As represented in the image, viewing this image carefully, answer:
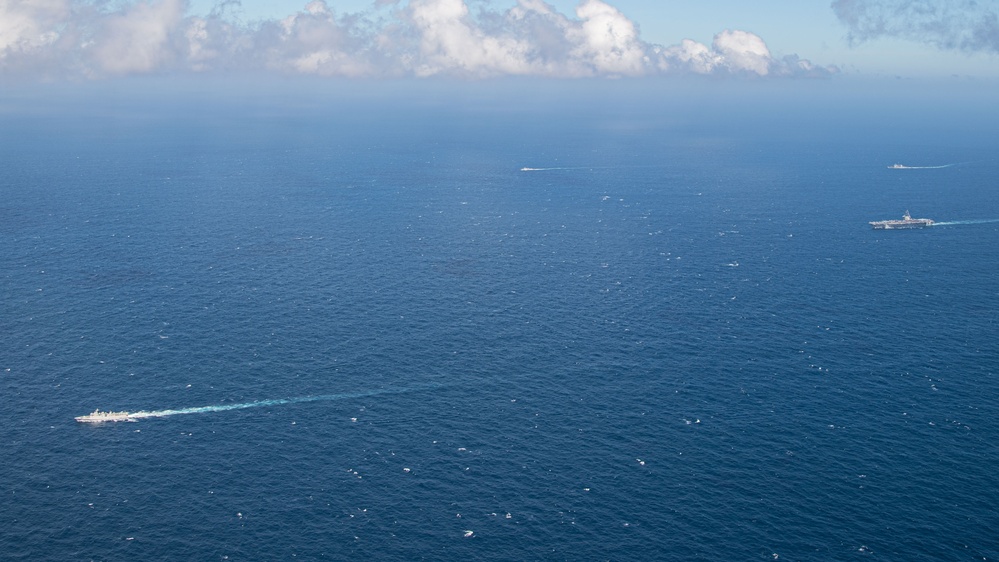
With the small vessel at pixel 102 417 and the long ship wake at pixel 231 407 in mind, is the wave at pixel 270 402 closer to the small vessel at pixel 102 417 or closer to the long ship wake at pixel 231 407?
the long ship wake at pixel 231 407

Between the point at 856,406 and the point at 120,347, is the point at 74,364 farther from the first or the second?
the point at 856,406

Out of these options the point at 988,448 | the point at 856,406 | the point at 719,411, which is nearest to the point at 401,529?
the point at 719,411

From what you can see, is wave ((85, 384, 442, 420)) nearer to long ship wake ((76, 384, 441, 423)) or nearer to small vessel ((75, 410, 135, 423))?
long ship wake ((76, 384, 441, 423))

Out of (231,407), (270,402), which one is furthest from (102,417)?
(270,402)

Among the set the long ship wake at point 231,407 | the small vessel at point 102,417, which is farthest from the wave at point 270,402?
the small vessel at point 102,417

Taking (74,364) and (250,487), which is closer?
(250,487)

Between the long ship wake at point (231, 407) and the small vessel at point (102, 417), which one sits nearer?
the small vessel at point (102, 417)

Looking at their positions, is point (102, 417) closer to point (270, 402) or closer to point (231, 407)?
point (231, 407)

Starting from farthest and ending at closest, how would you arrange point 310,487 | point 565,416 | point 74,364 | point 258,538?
point 74,364
point 565,416
point 310,487
point 258,538
